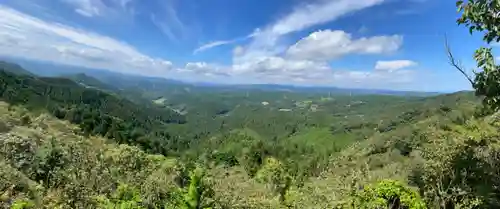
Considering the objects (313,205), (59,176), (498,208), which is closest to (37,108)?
(59,176)

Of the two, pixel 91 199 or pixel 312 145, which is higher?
pixel 91 199

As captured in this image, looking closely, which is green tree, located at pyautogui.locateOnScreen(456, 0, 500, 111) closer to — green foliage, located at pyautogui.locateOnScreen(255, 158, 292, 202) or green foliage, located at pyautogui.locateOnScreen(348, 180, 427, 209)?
green foliage, located at pyautogui.locateOnScreen(348, 180, 427, 209)

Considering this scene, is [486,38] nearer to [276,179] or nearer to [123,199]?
[123,199]

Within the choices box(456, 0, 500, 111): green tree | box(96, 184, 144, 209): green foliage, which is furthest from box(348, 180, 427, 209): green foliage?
box(96, 184, 144, 209): green foliage

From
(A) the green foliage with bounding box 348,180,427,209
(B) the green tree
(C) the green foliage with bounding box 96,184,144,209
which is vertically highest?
(B) the green tree

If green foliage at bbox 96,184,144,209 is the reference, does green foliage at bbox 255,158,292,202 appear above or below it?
below

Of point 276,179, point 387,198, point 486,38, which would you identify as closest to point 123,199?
point 387,198

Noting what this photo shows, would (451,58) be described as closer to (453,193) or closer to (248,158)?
(453,193)

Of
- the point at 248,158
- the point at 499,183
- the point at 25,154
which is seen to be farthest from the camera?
the point at 248,158
